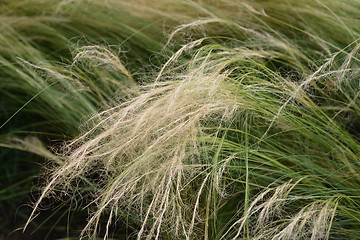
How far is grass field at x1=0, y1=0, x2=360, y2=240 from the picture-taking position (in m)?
1.29

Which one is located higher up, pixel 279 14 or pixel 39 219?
pixel 279 14

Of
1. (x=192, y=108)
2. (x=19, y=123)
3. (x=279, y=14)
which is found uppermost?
(x=279, y=14)

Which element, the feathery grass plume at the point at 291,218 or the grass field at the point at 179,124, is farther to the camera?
the grass field at the point at 179,124

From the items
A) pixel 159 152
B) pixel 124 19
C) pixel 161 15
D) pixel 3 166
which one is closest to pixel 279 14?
pixel 161 15

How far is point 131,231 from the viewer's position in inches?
62.8

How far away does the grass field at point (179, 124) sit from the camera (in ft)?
4.22

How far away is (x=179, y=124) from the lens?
4.00ft

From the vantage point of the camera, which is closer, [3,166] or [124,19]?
[3,166]

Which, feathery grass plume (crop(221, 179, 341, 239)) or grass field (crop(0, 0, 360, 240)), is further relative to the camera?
grass field (crop(0, 0, 360, 240))

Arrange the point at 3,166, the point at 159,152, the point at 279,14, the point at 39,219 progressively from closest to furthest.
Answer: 1. the point at 159,152
2. the point at 39,219
3. the point at 3,166
4. the point at 279,14

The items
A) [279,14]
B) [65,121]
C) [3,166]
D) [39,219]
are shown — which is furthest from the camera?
[279,14]

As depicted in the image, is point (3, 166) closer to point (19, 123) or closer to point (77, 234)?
point (19, 123)

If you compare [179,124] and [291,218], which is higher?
[179,124]

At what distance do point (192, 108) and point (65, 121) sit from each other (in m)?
0.71
